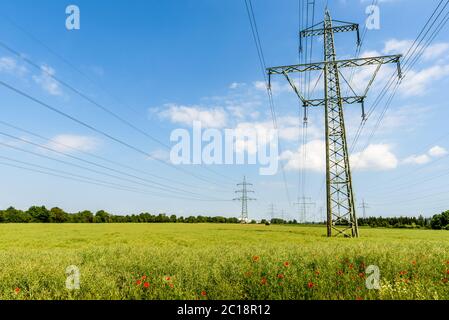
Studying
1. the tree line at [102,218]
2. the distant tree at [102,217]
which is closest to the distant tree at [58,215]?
the tree line at [102,218]

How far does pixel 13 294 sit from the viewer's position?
5.46 meters

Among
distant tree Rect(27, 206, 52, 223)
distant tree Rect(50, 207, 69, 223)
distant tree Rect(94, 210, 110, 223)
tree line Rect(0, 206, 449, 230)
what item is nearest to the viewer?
tree line Rect(0, 206, 449, 230)

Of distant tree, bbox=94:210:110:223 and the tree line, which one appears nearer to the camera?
the tree line

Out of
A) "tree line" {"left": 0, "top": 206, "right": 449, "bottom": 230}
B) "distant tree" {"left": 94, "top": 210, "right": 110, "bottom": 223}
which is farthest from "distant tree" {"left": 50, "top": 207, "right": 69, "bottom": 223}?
"distant tree" {"left": 94, "top": 210, "right": 110, "bottom": 223}

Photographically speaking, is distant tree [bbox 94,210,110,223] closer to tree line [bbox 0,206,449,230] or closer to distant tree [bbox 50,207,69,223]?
tree line [bbox 0,206,449,230]

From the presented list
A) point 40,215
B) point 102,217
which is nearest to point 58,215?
point 40,215

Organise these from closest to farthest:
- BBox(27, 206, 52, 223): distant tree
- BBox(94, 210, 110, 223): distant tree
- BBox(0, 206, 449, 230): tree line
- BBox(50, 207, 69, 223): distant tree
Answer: BBox(0, 206, 449, 230): tree line
BBox(27, 206, 52, 223): distant tree
BBox(50, 207, 69, 223): distant tree
BBox(94, 210, 110, 223): distant tree

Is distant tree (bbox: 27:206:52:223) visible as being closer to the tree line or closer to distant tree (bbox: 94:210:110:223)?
the tree line

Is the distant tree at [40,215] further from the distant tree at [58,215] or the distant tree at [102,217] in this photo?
the distant tree at [102,217]

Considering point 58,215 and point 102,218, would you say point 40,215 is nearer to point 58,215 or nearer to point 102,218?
point 58,215

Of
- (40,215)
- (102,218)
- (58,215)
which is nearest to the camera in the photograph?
(40,215)
